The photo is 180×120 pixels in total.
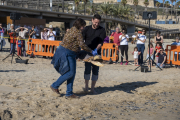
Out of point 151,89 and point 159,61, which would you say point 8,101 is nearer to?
point 151,89

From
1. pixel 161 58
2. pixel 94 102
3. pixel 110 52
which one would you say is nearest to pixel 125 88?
pixel 94 102

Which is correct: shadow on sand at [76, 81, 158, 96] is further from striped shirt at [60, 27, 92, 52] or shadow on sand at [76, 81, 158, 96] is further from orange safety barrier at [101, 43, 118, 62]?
orange safety barrier at [101, 43, 118, 62]

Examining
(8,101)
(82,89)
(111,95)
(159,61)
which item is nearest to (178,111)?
(111,95)

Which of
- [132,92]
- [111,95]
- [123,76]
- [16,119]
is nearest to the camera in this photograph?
[16,119]

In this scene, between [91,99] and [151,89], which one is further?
[151,89]

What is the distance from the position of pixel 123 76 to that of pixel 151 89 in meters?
2.38

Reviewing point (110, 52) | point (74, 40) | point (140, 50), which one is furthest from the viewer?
point (110, 52)

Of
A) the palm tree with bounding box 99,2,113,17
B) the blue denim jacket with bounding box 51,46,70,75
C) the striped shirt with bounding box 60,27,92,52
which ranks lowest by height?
the blue denim jacket with bounding box 51,46,70,75

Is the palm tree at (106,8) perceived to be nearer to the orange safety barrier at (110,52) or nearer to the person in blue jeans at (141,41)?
the orange safety barrier at (110,52)

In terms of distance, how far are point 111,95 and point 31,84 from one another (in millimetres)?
2311

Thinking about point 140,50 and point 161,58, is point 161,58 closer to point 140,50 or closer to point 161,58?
point 161,58

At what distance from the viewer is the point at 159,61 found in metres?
12.3

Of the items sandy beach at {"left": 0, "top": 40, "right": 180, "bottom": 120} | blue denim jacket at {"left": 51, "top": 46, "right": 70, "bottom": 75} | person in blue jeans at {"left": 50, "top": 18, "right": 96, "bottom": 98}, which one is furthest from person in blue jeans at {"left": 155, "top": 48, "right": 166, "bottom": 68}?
blue denim jacket at {"left": 51, "top": 46, "right": 70, "bottom": 75}

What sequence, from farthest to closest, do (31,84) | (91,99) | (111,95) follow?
(31,84) → (111,95) → (91,99)
